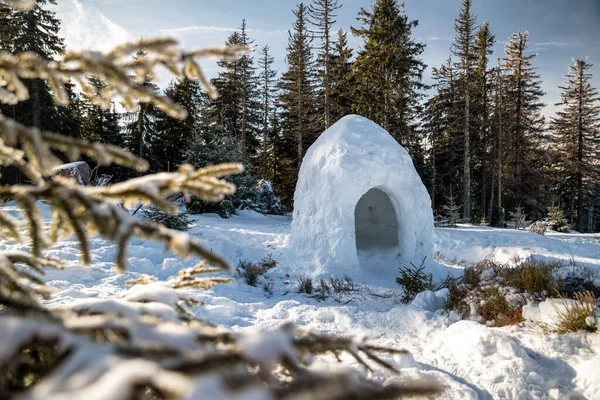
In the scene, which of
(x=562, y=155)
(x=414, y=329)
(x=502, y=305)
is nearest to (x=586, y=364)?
(x=502, y=305)

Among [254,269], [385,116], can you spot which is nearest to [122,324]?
[254,269]

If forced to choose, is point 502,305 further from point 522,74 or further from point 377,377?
point 522,74

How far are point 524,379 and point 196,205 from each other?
1347cm

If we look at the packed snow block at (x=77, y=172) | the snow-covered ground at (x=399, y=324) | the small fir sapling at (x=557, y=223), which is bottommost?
the snow-covered ground at (x=399, y=324)

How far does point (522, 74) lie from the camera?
24781mm

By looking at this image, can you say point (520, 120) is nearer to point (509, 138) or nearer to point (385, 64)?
point (509, 138)

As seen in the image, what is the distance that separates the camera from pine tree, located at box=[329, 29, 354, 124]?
21.9m

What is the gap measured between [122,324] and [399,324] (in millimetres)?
4270

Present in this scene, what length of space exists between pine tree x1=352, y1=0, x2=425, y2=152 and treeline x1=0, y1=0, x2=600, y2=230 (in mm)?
67

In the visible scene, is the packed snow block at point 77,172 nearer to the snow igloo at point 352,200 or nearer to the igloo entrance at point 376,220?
the snow igloo at point 352,200

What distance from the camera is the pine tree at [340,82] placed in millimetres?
21859

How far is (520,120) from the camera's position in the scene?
25406 mm

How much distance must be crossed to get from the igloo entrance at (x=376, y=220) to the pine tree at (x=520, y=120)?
18737 mm

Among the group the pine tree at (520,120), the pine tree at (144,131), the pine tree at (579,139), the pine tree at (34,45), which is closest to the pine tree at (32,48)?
the pine tree at (34,45)
